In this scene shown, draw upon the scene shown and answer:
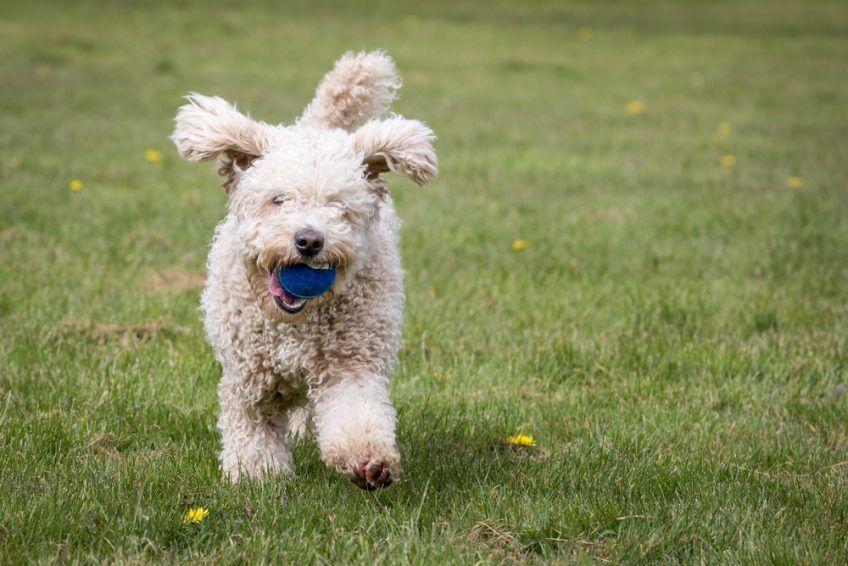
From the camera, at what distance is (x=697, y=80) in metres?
19.9

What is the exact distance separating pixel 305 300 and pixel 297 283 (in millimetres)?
135

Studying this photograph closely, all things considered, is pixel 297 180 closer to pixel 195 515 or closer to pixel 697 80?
pixel 195 515

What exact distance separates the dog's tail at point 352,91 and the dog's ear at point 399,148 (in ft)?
3.18

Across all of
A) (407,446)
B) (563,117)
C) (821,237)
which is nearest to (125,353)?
(407,446)

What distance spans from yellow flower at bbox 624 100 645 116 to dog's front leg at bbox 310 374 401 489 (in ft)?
42.4

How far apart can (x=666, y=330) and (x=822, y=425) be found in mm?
1365

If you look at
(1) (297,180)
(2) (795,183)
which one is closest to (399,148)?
(1) (297,180)

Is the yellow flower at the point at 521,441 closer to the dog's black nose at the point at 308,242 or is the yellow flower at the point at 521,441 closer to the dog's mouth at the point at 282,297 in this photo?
the dog's mouth at the point at 282,297

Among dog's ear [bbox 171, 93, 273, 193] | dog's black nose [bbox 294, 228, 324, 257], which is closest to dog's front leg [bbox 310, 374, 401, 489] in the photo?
dog's black nose [bbox 294, 228, 324, 257]

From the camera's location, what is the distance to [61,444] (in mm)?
4125

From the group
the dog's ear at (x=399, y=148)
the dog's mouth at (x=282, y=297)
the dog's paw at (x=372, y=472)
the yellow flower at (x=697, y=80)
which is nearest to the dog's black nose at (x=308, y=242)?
the dog's mouth at (x=282, y=297)

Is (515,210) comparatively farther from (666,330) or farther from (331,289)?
(331,289)

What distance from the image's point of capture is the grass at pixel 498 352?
3443 millimetres

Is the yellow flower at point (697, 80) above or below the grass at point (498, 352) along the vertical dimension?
above
